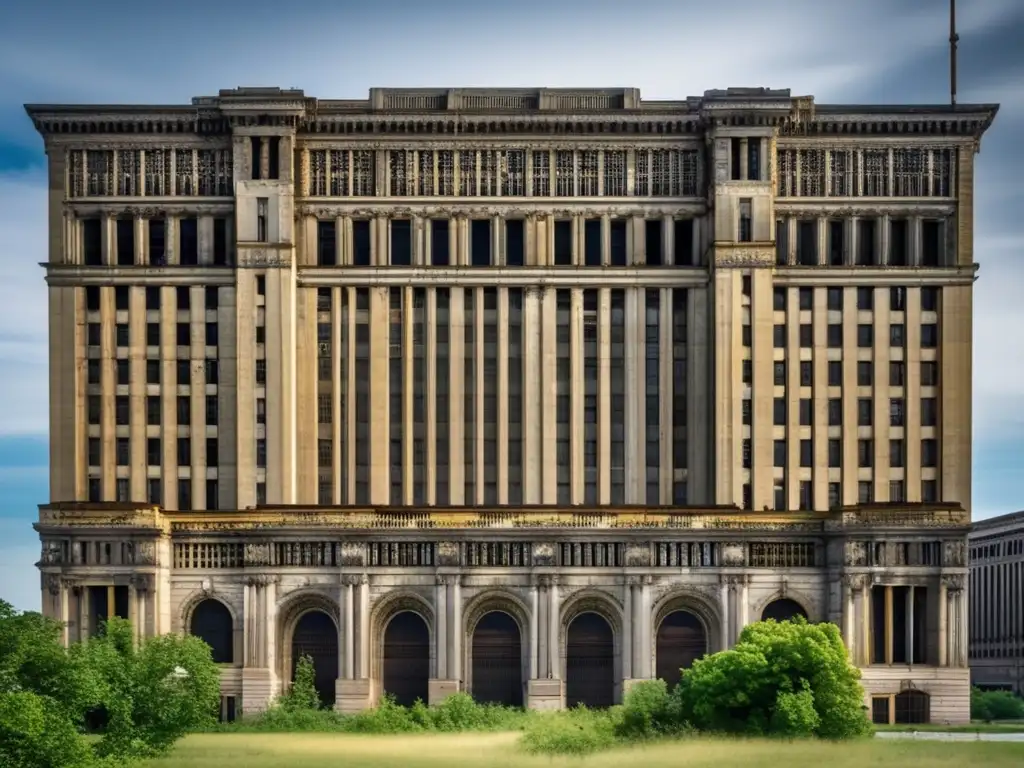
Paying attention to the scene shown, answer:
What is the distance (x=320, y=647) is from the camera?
13362cm

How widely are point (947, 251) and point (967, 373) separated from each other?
30.7ft

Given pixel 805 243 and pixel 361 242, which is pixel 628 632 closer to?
pixel 805 243

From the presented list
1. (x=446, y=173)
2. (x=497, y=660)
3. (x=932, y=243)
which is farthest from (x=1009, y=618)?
(x=497, y=660)

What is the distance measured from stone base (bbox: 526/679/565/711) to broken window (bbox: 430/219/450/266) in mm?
36239

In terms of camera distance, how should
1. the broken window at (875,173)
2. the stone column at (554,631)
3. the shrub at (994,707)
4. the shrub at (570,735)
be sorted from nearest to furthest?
1. the shrub at (570,735)
2. the stone column at (554,631)
3. the shrub at (994,707)
4. the broken window at (875,173)

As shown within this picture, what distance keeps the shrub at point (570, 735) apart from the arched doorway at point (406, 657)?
50.3 feet

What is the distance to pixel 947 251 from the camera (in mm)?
153625

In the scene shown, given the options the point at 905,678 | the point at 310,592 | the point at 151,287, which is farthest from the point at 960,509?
the point at 151,287

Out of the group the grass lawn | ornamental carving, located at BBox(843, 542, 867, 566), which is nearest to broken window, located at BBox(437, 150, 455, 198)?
ornamental carving, located at BBox(843, 542, 867, 566)

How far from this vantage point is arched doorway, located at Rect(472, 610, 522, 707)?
13350cm

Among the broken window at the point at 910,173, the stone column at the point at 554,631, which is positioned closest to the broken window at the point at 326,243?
the stone column at the point at 554,631

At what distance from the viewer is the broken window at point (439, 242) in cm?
15325

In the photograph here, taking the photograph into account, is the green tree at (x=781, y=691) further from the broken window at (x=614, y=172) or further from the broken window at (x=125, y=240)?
the broken window at (x=125, y=240)

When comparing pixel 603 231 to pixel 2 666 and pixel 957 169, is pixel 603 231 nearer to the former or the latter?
pixel 957 169
